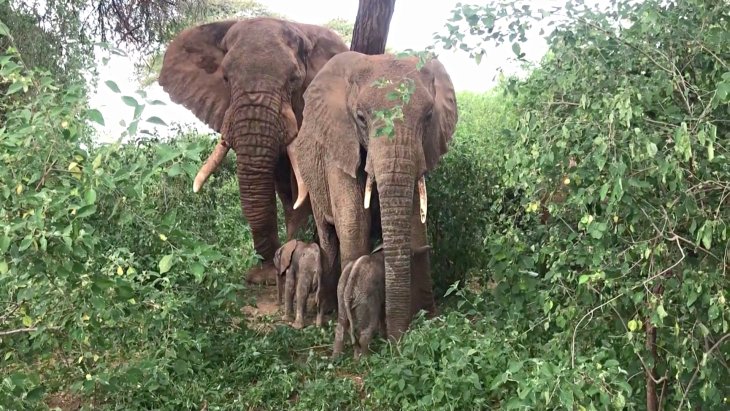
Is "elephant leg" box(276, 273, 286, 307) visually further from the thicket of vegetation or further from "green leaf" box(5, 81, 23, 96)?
"green leaf" box(5, 81, 23, 96)

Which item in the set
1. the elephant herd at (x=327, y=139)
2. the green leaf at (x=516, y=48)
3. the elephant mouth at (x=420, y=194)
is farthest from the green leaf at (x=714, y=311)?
the elephant mouth at (x=420, y=194)

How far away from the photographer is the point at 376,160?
529 centimetres

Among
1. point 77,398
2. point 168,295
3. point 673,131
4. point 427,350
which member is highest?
point 673,131

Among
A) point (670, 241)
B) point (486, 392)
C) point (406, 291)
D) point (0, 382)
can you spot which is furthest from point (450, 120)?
point (0, 382)

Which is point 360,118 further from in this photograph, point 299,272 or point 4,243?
point 4,243

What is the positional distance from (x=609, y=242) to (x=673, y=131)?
1.93 ft

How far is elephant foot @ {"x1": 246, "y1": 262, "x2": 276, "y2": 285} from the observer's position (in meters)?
7.82

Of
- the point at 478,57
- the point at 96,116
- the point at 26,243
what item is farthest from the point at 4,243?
the point at 478,57

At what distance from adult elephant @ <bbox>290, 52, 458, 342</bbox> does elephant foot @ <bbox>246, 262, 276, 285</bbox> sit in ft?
4.91

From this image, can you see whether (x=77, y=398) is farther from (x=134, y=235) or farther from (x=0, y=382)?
(x=134, y=235)

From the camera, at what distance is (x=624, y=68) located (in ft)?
10.5

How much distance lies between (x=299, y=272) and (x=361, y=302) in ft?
3.39

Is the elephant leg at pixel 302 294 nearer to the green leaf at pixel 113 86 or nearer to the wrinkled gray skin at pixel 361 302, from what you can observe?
the wrinkled gray skin at pixel 361 302

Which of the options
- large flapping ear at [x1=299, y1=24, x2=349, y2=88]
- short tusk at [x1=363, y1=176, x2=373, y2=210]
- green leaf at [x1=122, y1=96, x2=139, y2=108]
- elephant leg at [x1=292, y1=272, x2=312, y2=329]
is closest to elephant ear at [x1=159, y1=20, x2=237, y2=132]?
large flapping ear at [x1=299, y1=24, x2=349, y2=88]
